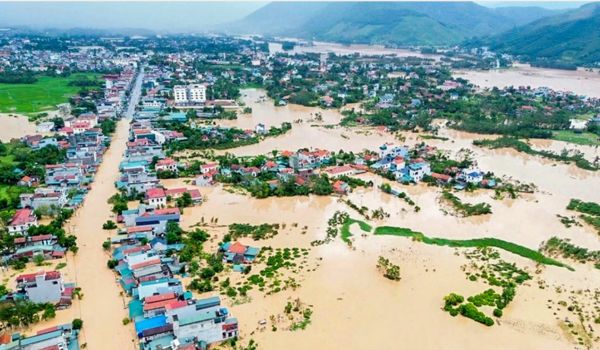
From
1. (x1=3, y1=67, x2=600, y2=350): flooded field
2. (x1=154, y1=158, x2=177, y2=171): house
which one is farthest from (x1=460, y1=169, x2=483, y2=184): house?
(x1=154, y1=158, x2=177, y2=171): house

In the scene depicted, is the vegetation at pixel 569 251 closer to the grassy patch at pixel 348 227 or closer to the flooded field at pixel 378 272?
the flooded field at pixel 378 272

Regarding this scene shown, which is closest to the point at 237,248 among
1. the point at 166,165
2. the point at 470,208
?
the point at 166,165

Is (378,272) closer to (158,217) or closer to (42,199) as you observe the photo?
(158,217)

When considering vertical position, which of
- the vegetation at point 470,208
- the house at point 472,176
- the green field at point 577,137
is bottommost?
the vegetation at point 470,208

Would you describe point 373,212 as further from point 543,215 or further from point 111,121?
point 111,121

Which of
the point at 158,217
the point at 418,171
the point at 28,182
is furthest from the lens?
the point at 418,171

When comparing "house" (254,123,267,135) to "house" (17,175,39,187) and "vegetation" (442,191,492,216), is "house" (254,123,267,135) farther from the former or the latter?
"vegetation" (442,191,492,216)

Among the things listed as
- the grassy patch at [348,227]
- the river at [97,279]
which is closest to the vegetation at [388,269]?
the grassy patch at [348,227]
